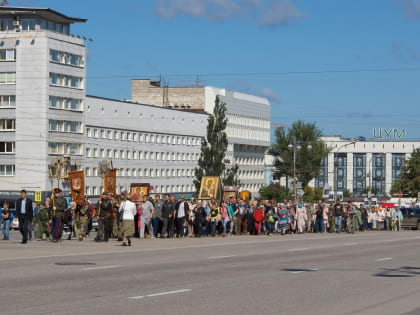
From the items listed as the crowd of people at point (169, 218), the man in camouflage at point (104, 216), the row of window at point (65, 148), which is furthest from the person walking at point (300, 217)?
the row of window at point (65, 148)

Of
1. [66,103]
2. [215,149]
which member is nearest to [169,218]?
[66,103]

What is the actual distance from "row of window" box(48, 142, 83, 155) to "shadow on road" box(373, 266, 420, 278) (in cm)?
8022

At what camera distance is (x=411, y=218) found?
63.4 m

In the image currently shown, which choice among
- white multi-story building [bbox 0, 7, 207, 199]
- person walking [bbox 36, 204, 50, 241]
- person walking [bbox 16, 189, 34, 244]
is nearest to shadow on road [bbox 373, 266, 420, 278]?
person walking [bbox 16, 189, 34, 244]

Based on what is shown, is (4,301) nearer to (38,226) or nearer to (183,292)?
(183,292)

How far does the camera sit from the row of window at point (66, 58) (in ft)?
324

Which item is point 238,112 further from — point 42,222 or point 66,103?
point 42,222

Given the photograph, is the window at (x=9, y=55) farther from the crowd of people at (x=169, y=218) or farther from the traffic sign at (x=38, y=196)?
the crowd of people at (x=169, y=218)

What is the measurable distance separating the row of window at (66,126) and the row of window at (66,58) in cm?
627

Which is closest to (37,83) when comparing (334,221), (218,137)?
(218,137)

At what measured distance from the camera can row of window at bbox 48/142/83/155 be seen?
99375 mm

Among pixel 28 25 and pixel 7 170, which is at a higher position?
pixel 28 25

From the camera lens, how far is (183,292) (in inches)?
593

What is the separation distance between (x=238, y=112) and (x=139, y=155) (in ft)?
99.8
